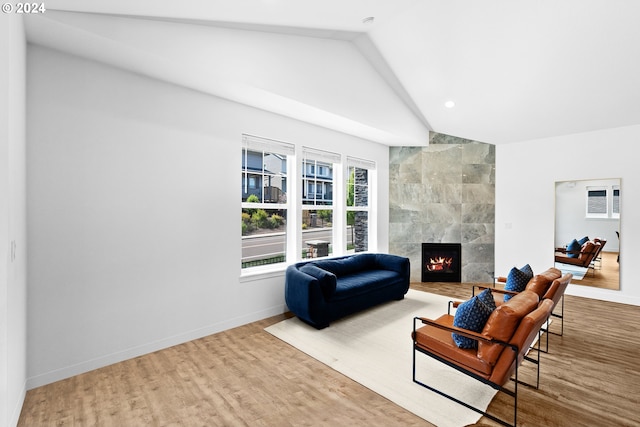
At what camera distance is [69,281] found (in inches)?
106

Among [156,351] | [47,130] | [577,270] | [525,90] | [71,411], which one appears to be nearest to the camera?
[71,411]

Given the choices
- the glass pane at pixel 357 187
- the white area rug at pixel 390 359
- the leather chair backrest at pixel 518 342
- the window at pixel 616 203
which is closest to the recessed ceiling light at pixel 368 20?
the glass pane at pixel 357 187

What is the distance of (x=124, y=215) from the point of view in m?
2.99

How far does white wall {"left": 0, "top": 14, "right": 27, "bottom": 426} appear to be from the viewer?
5.50 feet

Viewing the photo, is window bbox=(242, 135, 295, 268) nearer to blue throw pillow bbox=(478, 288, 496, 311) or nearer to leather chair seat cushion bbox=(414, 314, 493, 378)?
leather chair seat cushion bbox=(414, 314, 493, 378)

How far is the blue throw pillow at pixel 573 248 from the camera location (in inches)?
203

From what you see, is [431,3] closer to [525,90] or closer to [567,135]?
[525,90]

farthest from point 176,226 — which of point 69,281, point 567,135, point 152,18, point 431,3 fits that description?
point 567,135

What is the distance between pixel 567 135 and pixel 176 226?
627 centimetres

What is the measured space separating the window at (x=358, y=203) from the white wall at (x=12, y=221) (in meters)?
4.27

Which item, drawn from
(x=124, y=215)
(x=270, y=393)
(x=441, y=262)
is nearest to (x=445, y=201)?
(x=441, y=262)

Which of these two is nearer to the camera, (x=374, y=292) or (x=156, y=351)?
(x=156, y=351)

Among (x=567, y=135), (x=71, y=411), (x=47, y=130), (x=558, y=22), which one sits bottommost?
(x=71, y=411)

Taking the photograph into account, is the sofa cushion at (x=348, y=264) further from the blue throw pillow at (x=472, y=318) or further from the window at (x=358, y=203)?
the blue throw pillow at (x=472, y=318)
